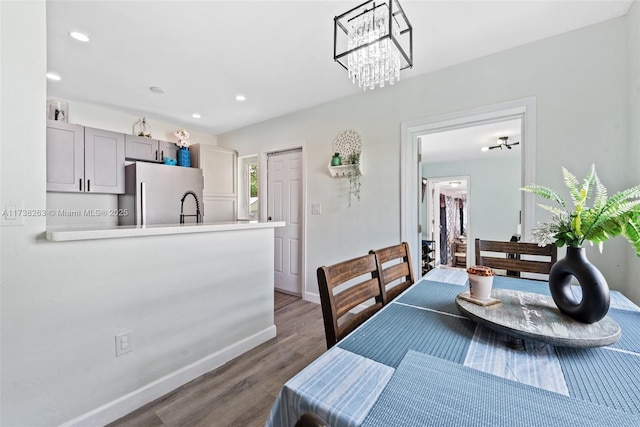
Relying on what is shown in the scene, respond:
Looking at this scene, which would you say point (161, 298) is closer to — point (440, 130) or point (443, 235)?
point (440, 130)

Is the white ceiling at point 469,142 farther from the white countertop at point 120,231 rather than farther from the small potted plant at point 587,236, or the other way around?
the white countertop at point 120,231

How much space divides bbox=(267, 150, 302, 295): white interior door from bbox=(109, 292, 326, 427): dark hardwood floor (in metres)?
1.22

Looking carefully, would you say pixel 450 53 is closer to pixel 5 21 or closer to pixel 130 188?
pixel 5 21

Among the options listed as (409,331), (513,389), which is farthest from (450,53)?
(513,389)

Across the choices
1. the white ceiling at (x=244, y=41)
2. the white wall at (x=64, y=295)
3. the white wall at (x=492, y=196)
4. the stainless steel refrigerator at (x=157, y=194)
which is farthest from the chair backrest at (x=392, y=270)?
the white wall at (x=492, y=196)

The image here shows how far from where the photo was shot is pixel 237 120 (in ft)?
12.6

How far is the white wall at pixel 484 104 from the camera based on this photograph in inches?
70.4

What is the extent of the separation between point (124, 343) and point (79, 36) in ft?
7.18

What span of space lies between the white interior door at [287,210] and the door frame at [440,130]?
147cm

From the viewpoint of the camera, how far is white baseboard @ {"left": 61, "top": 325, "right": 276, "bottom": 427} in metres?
1.44

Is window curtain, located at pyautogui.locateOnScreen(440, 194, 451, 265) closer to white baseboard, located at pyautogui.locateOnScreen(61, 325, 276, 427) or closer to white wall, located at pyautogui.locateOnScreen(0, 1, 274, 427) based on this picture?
white baseboard, located at pyautogui.locateOnScreen(61, 325, 276, 427)

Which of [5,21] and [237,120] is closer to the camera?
[5,21]

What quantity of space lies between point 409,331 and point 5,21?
7.03 feet

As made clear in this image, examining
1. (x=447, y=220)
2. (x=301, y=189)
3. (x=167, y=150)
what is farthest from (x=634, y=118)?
(x=447, y=220)
